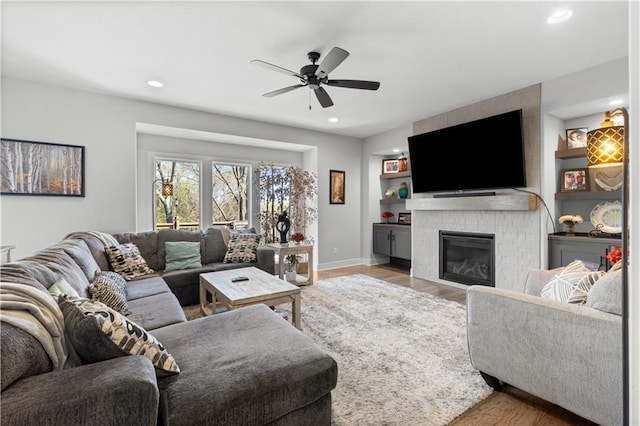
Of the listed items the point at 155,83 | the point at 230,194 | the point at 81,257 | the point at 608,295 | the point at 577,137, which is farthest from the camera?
the point at 230,194

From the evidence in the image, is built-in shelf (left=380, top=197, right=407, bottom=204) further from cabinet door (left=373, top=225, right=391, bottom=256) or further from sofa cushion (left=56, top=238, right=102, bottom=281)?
sofa cushion (left=56, top=238, right=102, bottom=281)

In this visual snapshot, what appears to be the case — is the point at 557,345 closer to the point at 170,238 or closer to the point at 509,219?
the point at 509,219

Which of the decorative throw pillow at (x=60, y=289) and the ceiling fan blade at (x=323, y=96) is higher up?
the ceiling fan blade at (x=323, y=96)

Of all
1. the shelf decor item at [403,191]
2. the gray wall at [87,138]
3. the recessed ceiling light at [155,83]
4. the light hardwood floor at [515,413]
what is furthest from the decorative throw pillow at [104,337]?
the shelf decor item at [403,191]

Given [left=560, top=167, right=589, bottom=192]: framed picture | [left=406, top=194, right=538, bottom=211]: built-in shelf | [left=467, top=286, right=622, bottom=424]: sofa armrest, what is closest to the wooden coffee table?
[left=467, top=286, right=622, bottom=424]: sofa armrest

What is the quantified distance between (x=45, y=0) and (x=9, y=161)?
215 cm

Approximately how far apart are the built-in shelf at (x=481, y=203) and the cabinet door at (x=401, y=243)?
0.75 meters

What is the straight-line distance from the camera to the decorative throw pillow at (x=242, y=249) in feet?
12.9

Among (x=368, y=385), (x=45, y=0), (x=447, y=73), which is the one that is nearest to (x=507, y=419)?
(x=368, y=385)

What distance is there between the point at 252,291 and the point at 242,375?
4.25 ft

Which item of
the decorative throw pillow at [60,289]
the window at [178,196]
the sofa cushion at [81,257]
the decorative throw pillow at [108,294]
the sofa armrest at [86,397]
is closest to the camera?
the sofa armrest at [86,397]

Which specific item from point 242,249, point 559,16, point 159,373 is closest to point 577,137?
point 559,16

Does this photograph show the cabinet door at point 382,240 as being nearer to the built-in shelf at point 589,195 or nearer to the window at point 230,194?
the window at point 230,194

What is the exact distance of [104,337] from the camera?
1.11 meters
